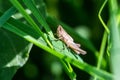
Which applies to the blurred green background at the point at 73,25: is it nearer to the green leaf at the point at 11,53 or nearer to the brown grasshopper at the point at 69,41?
the green leaf at the point at 11,53

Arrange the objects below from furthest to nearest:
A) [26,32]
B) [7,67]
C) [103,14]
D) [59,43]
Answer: [103,14], [7,67], [59,43], [26,32]

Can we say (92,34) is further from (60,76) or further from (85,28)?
(60,76)

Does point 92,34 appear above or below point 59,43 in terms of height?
below

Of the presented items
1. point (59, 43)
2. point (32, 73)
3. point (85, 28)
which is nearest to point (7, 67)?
point (59, 43)

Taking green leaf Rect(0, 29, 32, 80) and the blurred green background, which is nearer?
green leaf Rect(0, 29, 32, 80)

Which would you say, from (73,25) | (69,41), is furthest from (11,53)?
(73,25)

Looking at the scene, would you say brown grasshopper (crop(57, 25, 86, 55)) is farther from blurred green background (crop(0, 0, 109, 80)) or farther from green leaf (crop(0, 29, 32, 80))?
blurred green background (crop(0, 0, 109, 80))

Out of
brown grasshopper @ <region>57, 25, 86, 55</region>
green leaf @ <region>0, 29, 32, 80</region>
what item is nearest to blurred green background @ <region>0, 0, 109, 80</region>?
green leaf @ <region>0, 29, 32, 80</region>

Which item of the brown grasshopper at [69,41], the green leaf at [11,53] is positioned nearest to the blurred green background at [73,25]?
the green leaf at [11,53]
